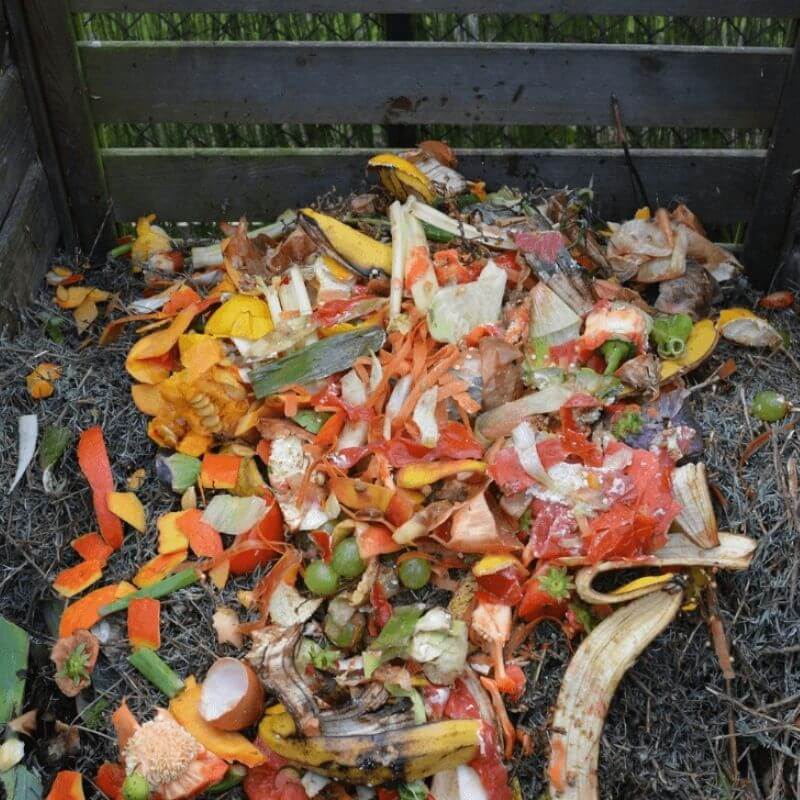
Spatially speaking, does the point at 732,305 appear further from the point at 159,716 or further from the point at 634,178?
the point at 159,716

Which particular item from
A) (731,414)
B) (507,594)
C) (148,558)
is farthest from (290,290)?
(731,414)

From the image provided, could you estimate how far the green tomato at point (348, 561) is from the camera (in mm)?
2643

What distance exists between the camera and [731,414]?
118 inches

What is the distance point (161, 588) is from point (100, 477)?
424 mm

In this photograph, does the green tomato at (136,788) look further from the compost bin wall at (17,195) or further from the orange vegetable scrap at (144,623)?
the compost bin wall at (17,195)

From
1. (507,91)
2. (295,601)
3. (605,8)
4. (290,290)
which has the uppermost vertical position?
(605,8)

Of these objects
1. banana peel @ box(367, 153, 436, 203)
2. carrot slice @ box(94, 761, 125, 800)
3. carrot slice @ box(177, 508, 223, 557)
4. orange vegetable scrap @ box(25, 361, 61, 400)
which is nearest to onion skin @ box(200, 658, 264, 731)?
carrot slice @ box(94, 761, 125, 800)

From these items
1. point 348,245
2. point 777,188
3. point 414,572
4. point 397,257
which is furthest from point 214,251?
point 777,188

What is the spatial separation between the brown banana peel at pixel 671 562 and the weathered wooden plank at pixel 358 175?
156 cm

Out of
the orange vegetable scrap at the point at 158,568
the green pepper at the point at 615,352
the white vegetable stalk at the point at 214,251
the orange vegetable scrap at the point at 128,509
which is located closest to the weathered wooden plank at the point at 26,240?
the white vegetable stalk at the point at 214,251

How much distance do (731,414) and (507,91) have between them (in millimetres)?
1423

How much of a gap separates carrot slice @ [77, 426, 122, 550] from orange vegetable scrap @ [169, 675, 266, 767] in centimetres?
57

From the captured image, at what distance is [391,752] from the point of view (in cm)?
242

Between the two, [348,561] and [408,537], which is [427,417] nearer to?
[408,537]
